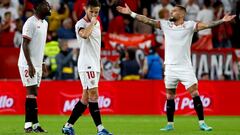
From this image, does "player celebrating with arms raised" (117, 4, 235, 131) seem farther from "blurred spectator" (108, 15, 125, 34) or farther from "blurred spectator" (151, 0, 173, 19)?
"blurred spectator" (151, 0, 173, 19)

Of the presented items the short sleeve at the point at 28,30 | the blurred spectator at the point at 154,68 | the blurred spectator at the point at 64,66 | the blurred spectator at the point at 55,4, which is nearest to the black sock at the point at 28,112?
the short sleeve at the point at 28,30

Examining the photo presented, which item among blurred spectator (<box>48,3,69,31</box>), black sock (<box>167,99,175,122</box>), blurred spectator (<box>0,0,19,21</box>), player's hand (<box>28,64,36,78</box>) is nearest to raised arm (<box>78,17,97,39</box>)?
player's hand (<box>28,64,36,78</box>)

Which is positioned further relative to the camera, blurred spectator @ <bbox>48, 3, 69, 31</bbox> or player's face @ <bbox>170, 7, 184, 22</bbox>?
blurred spectator @ <bbox>48, 3, 69, 31</bbox>

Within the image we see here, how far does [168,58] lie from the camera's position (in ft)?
59.1

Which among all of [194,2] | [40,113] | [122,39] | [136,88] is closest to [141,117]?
[136,88]

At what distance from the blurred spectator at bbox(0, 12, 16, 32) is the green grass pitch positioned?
5.24 metres

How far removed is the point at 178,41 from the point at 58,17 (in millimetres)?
11123

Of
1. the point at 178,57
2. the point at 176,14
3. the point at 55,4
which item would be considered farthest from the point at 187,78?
the point at 55,4

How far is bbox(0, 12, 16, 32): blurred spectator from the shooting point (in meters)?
27.7

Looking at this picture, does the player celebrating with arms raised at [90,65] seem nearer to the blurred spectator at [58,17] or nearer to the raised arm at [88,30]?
the raised arm at [88,30]

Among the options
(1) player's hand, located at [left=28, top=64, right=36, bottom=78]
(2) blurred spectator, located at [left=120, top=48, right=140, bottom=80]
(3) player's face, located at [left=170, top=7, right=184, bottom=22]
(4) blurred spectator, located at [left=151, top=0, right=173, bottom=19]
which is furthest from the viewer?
(4) blurred spectator, located at [left=151, top=0, right=173, bottom=19]

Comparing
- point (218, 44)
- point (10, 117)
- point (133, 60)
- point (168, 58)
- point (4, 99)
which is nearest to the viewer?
point (168, 58)

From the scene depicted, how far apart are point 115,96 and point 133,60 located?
89.4 inches

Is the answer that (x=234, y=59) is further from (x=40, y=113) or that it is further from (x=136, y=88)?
(x=40, y=113)
